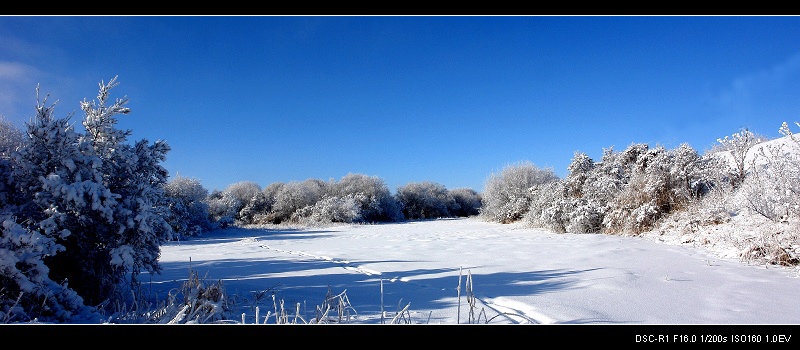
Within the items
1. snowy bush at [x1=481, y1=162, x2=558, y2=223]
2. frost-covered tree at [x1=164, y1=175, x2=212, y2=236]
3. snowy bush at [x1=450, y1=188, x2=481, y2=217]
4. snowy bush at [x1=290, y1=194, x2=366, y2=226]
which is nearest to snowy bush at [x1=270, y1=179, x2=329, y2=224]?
snowy bush at [x1=290, y1=194, x2=366, y2=226]

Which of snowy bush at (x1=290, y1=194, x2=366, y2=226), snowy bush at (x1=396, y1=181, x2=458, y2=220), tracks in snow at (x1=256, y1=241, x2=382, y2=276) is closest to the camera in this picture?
tracks in snow at (x1=256, y1=241, x2=382, y2=276)

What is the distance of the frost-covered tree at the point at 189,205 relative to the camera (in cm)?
1456

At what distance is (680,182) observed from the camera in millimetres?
9336

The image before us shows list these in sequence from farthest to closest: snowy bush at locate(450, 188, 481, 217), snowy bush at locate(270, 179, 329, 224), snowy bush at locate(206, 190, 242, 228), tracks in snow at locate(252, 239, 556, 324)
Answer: snowy bush at locate(450, 188, 481, 217) < snowy bush at locate(270, 179, 329, 224) < snowy bush at locate(206, 190, 242, 228) < tracks in snow at locate(252, 239, 556, 324)

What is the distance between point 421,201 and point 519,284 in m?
25.0

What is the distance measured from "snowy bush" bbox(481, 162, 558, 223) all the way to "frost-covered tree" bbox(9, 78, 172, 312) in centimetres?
1513

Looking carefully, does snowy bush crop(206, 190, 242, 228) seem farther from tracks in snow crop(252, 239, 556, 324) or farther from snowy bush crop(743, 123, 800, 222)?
snowy bush crop(743, 123, 800, 222)

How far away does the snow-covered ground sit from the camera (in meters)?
2.91

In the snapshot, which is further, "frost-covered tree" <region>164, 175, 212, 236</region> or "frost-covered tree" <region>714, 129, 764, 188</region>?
"frost-covered tree" <region>164, 175, 212, 236</region>

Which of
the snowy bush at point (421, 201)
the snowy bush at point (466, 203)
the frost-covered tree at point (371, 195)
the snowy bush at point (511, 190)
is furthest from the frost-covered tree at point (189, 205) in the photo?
the snowy bush at point (466, 203)

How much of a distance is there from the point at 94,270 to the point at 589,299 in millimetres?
4405

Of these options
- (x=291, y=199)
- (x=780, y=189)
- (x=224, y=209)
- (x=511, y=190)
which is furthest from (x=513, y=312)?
(x=291, y=199)
